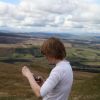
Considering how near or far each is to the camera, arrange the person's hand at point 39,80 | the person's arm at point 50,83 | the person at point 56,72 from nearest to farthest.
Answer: the person's arm at point 50,83 < the person at point 56,72 < the person's hand at point 39,80

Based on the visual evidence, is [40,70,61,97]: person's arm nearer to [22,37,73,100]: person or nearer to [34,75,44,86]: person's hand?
[22,37,73,100]: person

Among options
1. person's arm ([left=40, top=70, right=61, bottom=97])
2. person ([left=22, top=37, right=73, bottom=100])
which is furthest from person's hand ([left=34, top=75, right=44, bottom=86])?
person's arm ([left=40, top=70, right=61, bottom=97])

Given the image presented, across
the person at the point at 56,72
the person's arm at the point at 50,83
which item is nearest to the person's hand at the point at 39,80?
the person at the point at 56,72

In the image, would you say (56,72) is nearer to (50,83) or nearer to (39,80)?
(50,83)

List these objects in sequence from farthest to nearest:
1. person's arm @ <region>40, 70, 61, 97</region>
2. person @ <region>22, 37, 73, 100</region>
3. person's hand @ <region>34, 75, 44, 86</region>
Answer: person's hand @ <region>34, 75, 44, 86</region>
person @ <region>22, 37, 73, 100</region>
person's arm @ <region>40, 70, 61, 97</region>

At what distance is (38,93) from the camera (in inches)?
277

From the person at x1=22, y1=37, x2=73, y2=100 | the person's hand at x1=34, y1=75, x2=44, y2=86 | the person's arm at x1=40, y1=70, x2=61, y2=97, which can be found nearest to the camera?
the person's arm at x1=40, y1=70, x2=61, y2=97

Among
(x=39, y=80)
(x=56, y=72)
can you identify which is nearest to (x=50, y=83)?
(x=56, y=72)

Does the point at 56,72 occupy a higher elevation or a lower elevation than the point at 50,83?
higher

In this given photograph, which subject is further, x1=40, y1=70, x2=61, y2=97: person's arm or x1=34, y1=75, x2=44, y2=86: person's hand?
x1=34, y1=75, x2=44, y2=86: person's hand

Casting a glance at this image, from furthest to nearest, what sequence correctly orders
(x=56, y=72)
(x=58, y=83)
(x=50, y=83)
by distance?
1. (x=58, y=83)
2. (x=56, y=72)
3. (x=50, y=83)

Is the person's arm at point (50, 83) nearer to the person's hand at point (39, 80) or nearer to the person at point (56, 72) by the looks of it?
the person at point (56, 72)

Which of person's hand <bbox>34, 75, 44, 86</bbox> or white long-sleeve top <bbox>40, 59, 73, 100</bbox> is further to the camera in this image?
person's hand <bbox>34, 75, 44, 86</bbox>

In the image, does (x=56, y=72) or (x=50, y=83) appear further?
(x=56, y=72)
